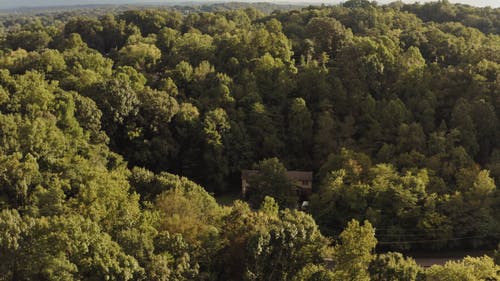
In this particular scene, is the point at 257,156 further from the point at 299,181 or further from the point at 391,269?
the point at 391,269

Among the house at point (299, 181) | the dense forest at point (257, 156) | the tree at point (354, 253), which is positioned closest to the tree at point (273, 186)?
the dense forest at point (257, 156)

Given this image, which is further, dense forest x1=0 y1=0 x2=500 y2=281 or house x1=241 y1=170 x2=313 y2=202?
house x1=241 y1=170 x2=313 y2=202

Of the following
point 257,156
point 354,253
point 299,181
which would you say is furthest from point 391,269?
point 257,156

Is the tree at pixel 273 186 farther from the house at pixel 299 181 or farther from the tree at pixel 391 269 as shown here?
the tree at pixel 391 269

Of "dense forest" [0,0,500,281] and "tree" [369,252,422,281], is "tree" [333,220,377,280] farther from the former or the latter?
"tree" [369,252,422,281]

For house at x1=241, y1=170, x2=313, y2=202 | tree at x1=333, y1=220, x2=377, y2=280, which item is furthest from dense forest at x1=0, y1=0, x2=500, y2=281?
house at x1=241, y1=170, x2=313, y2=202

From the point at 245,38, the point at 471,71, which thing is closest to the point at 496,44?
the point at 471,71
